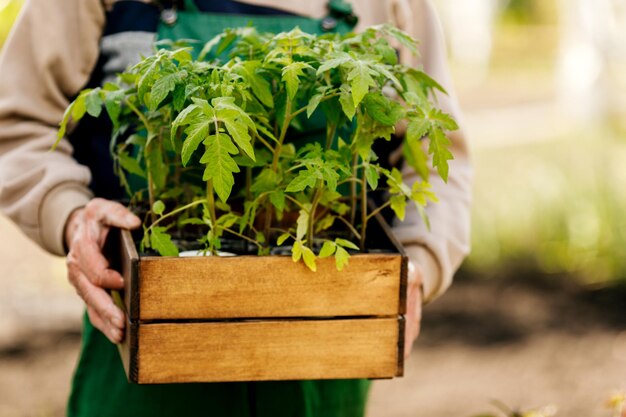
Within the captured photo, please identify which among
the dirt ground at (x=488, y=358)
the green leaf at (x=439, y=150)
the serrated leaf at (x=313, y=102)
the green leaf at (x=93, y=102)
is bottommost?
the dirt ground at (x=488, y=358)

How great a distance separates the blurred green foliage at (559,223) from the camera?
16.4ft

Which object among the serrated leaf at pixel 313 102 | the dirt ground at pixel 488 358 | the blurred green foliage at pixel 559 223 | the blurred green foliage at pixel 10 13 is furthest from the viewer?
the blurred green foliage at pixel 559 223

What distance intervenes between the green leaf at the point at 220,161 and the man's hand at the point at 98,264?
0.32 metres

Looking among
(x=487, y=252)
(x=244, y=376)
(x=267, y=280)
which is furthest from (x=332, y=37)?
(x=487, y=252)

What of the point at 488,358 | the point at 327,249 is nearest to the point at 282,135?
the point at 327,249

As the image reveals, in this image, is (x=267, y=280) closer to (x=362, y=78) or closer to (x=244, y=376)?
(x=244, y=376)

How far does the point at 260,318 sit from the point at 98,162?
588 mm

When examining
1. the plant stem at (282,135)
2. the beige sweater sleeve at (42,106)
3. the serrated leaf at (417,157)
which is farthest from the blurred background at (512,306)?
the plant stem at (282,135)

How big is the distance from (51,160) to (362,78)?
73 cm

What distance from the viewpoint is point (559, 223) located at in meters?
5.04

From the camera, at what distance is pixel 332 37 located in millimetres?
1579

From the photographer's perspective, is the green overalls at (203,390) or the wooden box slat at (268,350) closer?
the wooden box slat at (268,350)

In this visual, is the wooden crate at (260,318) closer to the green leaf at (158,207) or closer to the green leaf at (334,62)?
the green leaf at (158,207)

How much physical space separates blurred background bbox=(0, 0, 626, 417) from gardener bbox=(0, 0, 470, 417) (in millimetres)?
1771
